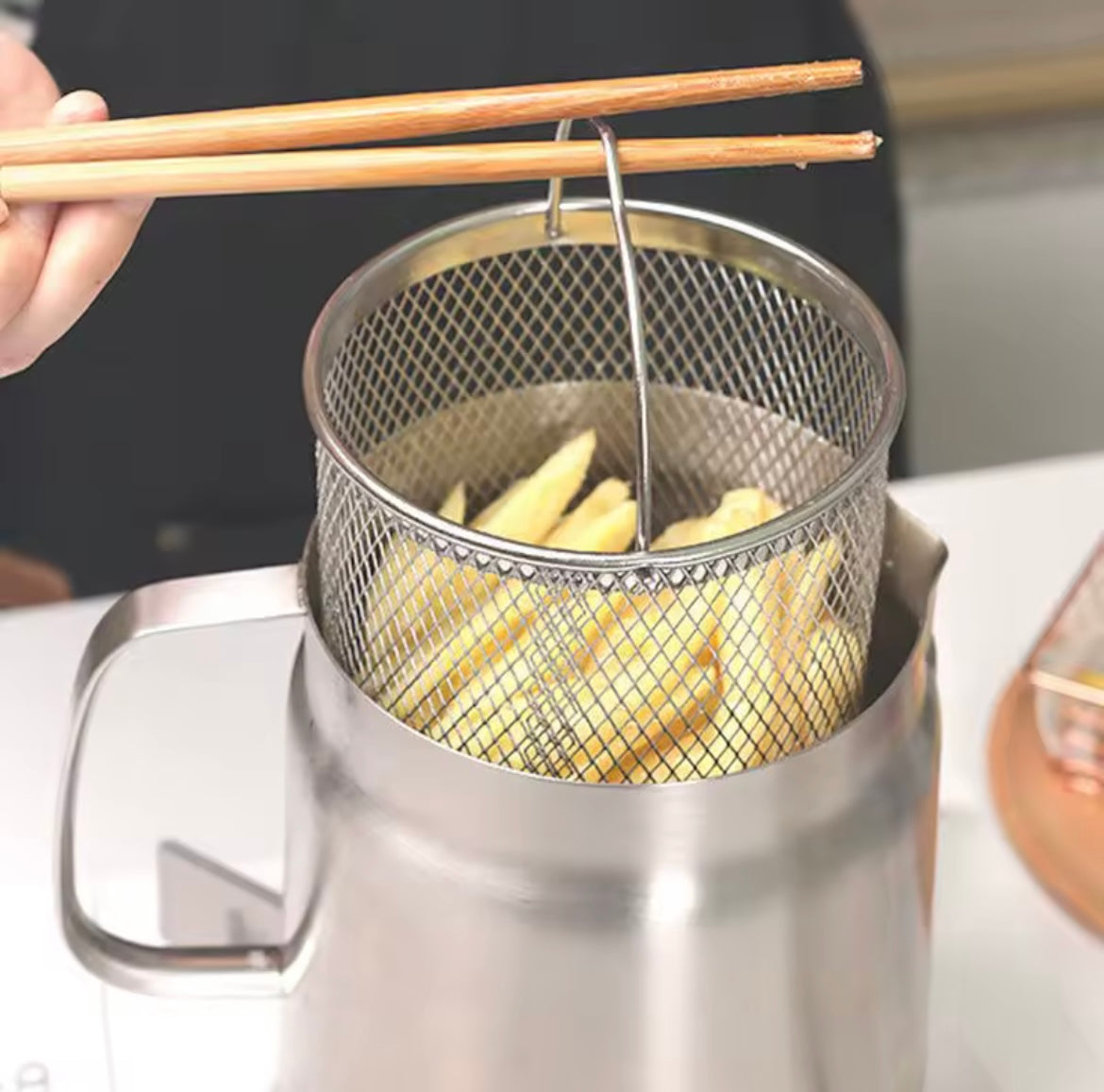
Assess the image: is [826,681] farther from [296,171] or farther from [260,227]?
[260,227]

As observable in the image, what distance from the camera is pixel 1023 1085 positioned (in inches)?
27.5

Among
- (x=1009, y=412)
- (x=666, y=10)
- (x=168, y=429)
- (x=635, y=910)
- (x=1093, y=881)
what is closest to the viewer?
(x=635, y=910)

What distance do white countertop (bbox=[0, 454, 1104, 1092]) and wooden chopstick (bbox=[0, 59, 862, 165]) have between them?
1.12 feet

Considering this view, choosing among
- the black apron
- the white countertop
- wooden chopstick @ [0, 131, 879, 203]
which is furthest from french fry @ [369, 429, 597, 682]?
the black apron

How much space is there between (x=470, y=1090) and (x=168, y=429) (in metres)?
0.79

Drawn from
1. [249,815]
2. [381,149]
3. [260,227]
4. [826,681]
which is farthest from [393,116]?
[260,227]

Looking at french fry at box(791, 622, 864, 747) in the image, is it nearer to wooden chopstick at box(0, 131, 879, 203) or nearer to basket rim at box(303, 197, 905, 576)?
basket rim at box(303, 197, 905, 576)

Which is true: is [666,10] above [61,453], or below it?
above

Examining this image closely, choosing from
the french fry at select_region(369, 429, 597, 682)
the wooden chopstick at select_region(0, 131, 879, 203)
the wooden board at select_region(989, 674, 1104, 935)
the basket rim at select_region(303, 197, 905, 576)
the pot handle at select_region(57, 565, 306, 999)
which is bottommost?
the wooden board at select_region(989, 674, 1104, 935)

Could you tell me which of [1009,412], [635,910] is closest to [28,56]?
[635,910]

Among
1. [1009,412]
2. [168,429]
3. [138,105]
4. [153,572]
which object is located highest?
[138,105]

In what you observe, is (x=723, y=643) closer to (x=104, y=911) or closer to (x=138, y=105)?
(x=104, y=911)

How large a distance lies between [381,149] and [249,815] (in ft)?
1.19

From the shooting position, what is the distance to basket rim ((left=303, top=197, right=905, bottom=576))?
49 cm
